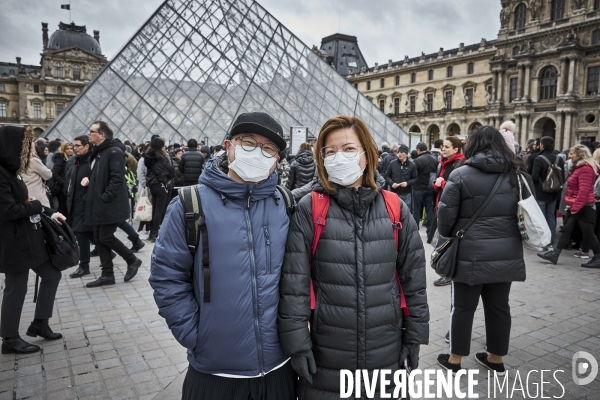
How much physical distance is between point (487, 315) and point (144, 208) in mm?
5838

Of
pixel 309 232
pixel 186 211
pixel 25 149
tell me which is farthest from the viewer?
pixel 25 149

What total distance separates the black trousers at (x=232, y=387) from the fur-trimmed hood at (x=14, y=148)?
230 cm

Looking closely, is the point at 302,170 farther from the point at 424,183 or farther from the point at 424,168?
the point at 424,183

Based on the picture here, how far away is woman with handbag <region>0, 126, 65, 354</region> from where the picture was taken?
2.99 m

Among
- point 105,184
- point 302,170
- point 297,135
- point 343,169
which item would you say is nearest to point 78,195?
point 105,184

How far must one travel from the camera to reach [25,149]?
10.1 ft

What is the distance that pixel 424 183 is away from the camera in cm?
816

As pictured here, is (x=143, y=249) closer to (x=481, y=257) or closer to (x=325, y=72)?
(x=481, y=257)

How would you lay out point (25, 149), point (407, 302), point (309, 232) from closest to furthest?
point (309, 232) → point (407, 302) → point (25, 149)

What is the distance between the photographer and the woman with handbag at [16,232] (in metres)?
2.99

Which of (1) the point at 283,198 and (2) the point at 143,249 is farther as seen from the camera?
(2) the point at 143,249

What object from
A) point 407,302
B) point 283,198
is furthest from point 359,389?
point 283,198

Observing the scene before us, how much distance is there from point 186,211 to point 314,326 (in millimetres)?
697

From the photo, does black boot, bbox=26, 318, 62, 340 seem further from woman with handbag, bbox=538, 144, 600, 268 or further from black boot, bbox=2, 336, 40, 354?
woman with handbag, bbox=538, 144, 600, 268
